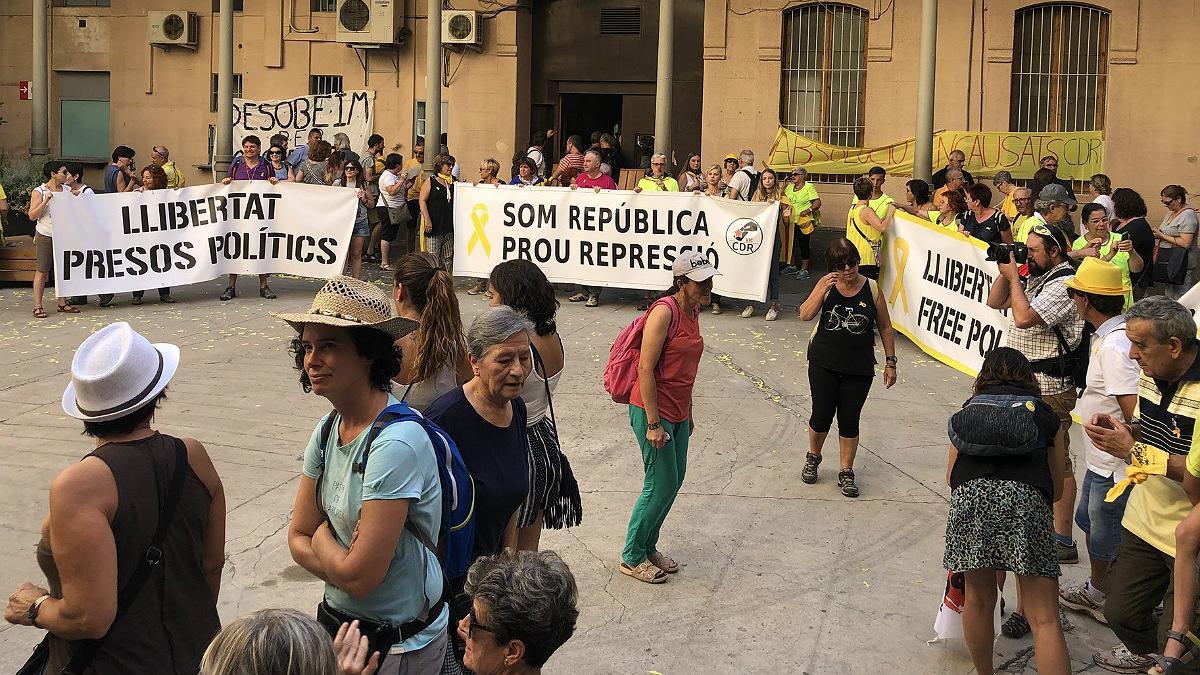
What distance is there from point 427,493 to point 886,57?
1761cm

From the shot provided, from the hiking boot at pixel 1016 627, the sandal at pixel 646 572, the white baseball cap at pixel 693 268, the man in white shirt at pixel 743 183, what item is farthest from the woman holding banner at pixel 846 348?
the man in white shirt at pixel 743 183

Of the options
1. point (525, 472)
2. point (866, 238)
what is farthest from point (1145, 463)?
point (866, 238)

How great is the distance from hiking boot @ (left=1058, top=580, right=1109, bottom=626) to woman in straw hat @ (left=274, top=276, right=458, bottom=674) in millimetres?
3937

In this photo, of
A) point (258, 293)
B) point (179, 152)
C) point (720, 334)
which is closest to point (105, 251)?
point (258, 293)

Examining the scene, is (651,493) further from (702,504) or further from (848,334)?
(848,334)

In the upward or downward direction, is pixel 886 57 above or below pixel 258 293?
above

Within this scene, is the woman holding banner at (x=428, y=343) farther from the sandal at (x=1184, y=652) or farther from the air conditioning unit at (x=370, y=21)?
the air conditioning unit at (x=370, y=21)

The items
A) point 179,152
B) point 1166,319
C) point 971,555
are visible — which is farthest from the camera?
point 179,152

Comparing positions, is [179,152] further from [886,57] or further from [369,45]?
[886,57]

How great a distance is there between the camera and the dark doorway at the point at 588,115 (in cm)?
2447

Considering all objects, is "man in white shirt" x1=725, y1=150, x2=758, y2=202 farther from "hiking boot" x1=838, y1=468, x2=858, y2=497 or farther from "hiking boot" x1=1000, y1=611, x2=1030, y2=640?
"hiking boot" x1=1000, y1=611, x2=1030, y2=640

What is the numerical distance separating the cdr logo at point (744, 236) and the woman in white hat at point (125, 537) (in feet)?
35.4

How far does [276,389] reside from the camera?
1067cm

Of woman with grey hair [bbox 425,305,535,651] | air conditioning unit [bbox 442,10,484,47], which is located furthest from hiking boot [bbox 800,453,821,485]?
air conditioning unit [bbox 442,10,484,47]
